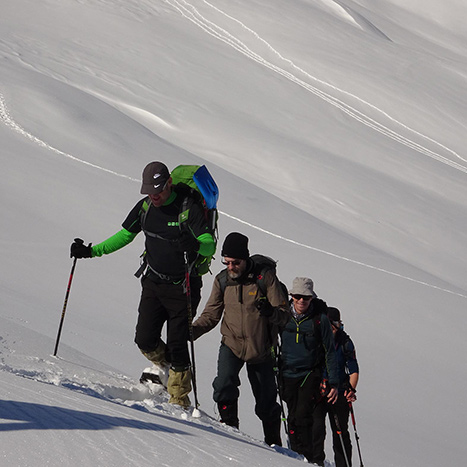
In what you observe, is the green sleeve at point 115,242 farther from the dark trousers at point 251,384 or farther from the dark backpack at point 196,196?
the dark trousers at point 251,384

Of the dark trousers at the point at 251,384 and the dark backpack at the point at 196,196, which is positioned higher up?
the dark backpack at the point at 196,196

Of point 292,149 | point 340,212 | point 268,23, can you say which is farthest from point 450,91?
point 340,212

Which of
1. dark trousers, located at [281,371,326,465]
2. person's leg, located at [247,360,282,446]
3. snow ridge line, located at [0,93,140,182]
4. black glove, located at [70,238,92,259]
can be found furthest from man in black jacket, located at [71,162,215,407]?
snow ridge line, located at [0,93,140,182]

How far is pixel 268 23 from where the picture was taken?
33.2m

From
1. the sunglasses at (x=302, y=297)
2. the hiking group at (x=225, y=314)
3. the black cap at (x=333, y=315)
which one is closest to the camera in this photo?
the hiking group at (x=225, y=314)

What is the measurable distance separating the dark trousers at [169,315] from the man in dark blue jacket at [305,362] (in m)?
0.78

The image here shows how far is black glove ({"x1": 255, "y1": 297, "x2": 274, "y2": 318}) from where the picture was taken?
573cm

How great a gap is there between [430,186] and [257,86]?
7263mm

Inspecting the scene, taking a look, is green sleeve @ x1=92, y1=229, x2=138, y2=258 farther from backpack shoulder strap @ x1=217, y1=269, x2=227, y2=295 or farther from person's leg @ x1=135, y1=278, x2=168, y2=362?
backpack shoulder strap @ x1=217, y1=269, x2=227, y2=295

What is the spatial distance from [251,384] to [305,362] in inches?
18.8

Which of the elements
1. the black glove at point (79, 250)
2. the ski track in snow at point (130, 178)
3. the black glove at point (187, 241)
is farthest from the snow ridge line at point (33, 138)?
the black glove at point (187, 241)

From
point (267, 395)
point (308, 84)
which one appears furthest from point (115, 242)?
point (308, 84)

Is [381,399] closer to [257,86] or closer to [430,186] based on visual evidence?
[430,186]

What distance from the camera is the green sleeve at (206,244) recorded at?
17.8ft
